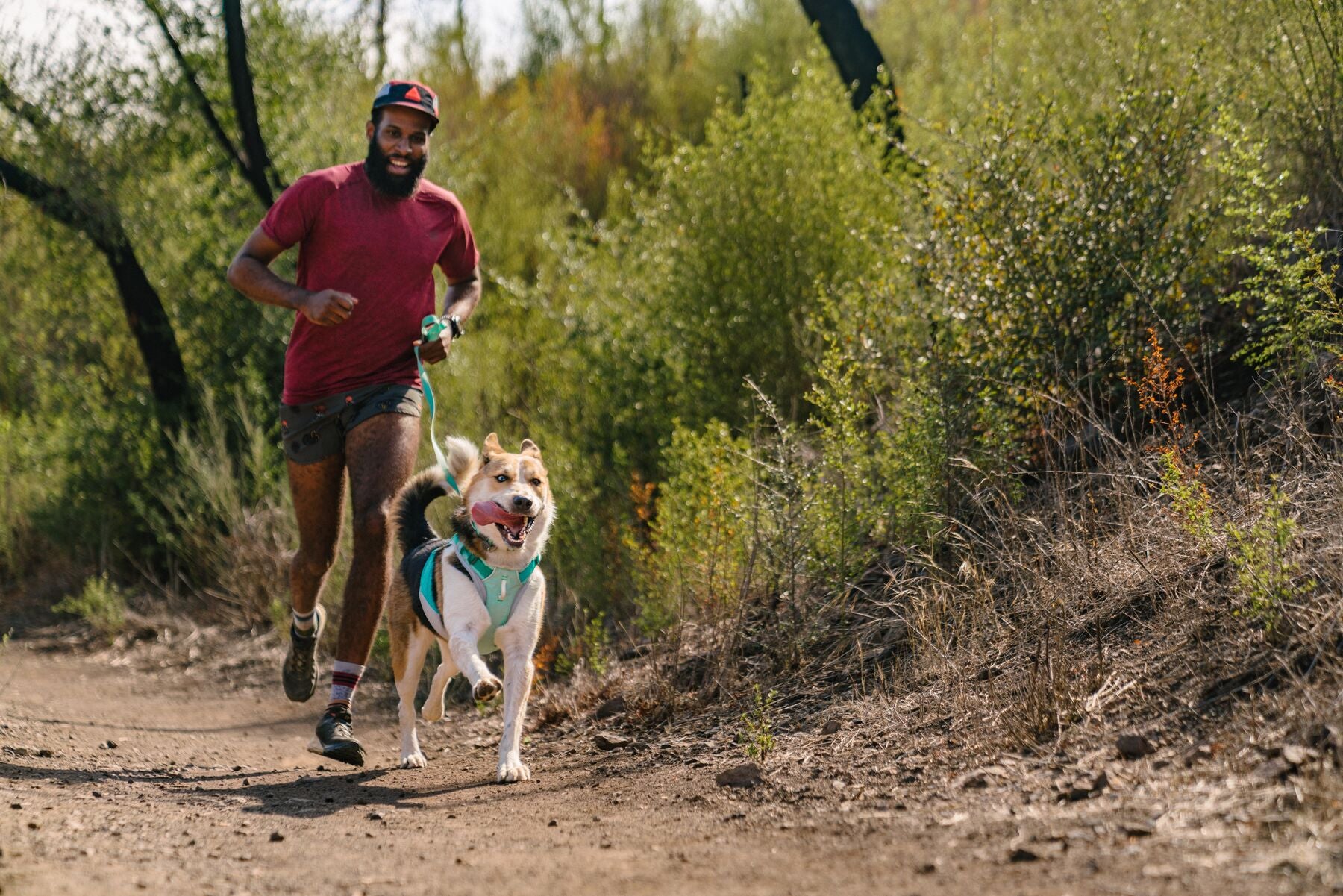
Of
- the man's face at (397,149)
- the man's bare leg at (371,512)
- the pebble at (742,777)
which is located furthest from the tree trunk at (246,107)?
the pebble at (742,777)

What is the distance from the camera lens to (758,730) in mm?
5438

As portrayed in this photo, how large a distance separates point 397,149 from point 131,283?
6.41 meters

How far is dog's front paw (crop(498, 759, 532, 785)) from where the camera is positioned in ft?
17.5

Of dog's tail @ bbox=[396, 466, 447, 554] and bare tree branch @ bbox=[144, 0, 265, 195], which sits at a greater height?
bare tree branch @ bbox=[144, 0, 265, 195]

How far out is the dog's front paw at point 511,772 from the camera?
5344mm

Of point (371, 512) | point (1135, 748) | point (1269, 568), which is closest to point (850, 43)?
point (371, 512)

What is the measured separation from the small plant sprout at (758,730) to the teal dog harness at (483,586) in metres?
1.07

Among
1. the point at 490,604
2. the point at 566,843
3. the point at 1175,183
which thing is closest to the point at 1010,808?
the point at 566,843

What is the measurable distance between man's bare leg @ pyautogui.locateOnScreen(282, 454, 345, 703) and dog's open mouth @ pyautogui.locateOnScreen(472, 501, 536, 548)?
1.16m

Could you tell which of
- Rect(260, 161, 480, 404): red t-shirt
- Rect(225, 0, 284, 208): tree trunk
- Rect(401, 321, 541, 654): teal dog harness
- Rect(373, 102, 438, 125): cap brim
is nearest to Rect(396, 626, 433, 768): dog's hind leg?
Rect(401, 321, 541, 654): teal dog harness

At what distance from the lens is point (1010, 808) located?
384cm

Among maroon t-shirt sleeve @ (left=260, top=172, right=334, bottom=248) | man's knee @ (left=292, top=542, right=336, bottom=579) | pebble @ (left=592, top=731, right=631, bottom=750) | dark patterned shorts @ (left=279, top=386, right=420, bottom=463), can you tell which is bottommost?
pebble @ (left=592, top=731, right=631, bottom=750)

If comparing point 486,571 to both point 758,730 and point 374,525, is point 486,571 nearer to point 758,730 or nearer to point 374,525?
point 374,525

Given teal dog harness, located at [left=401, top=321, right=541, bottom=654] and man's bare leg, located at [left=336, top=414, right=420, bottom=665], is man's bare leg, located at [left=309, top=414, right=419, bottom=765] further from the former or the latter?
teal dog harness, located at [left=401, top=321, right=541, bottom=654]
